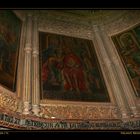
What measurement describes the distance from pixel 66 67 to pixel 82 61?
86cm

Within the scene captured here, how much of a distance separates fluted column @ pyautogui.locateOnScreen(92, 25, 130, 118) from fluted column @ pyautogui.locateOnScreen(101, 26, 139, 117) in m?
0.13

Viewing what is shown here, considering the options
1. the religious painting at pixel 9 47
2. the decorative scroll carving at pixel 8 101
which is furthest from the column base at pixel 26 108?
the religious painting at pixel 9 47

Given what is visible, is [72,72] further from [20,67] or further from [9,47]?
[9,47]

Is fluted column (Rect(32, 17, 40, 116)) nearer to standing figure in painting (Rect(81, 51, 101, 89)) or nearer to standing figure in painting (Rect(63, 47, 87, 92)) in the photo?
standing figure in painting (Rect(63, 47, 87, 92))

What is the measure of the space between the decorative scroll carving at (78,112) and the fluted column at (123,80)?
603 mm

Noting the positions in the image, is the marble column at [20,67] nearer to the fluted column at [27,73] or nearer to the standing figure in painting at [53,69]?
the fluted column at [27,73]

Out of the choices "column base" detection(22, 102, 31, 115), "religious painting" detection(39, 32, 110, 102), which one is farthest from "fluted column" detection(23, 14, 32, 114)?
"religious painting" detection(39, 32, 110, 102)

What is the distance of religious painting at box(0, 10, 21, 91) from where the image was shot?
290 inches

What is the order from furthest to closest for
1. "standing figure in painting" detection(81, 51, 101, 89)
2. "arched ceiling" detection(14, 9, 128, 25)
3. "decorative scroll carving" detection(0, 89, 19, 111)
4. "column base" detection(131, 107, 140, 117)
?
1. "arched ceiling" detection(14, 9, 128, 25)
2. "standing figure in painting" detection(81, 51, 101, 89)
3. "column base" detection(131, 107, 140, 117)
4. "decorative scroll carving" detection(0, 89, 19, 111)

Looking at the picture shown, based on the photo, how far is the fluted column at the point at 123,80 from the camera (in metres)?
7.97

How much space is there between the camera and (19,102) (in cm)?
711

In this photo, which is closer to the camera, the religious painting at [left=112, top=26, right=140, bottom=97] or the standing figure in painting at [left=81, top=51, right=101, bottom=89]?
the standing figure in painting at [left=81, top=51, right=101, bottom=89]

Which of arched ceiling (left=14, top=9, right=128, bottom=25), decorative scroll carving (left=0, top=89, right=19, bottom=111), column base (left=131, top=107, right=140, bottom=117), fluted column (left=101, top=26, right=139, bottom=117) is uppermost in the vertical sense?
arched ceiling (left=14, top=9, right=128, bottom=25)

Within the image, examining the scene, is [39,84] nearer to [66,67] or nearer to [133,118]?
[66,67]
